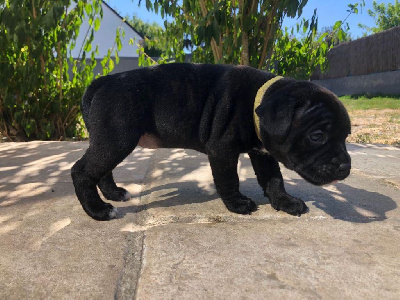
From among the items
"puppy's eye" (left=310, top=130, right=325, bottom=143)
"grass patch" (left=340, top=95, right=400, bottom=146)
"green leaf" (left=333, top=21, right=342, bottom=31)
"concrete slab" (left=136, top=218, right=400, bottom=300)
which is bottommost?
"grass patch" (left=340, top=95, right=400, bottom=146)

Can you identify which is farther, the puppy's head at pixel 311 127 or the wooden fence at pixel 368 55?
the wooden fence at pixel 368 55

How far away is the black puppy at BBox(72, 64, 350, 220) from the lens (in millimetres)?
2197

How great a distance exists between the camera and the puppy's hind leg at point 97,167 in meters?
2.28

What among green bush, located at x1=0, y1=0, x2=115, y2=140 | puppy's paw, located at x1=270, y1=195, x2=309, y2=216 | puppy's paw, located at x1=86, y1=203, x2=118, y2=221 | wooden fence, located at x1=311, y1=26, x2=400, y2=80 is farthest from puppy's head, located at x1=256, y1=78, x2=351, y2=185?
wooden fence, located at x1=311, y1=26, x2=400, y2=80

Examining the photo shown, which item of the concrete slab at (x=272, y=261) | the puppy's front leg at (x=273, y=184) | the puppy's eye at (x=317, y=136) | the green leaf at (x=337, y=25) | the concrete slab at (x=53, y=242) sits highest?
the green leaf at (x=337, y=25)

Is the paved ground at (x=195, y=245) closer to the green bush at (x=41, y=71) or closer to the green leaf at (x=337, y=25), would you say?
the green bush at (x=41, y=71)

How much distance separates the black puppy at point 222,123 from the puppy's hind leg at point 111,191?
29cm

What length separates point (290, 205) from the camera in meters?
2.41

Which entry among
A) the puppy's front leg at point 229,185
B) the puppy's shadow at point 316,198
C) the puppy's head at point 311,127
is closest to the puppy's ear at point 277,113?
the puppy's head at point 311,127

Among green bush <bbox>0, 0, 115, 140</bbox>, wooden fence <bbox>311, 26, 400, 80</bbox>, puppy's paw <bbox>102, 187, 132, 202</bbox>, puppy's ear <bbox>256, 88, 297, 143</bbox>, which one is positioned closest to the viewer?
puppy's ear <bbox>256, 88, 297, 143</bbox>

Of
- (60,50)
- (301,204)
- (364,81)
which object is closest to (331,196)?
(301,204)

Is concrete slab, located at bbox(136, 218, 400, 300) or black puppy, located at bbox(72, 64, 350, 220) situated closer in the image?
concrete slab, located at bbox(136, 218, 400, 300)

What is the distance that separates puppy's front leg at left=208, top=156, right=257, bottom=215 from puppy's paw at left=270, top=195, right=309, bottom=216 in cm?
16

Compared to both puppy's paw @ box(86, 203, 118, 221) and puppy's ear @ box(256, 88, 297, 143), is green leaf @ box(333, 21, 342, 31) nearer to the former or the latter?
puppy's ear @ box(256, 88, 297, 143)
